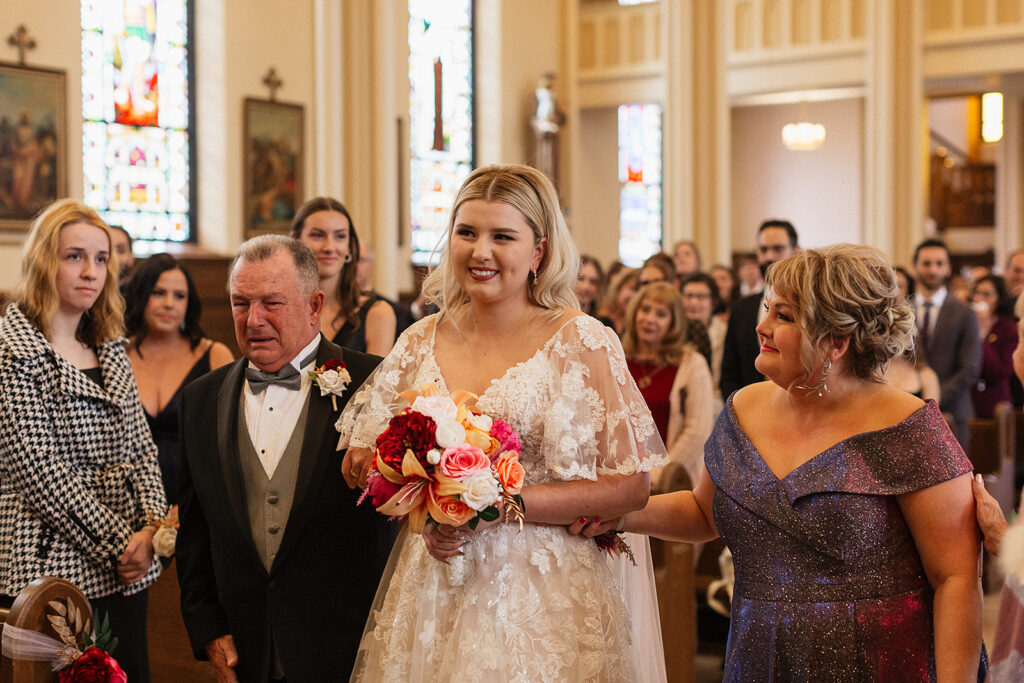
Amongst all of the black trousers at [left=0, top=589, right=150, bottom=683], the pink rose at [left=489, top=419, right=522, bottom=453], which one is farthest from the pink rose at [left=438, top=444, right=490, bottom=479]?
the black trousers at [left=0, top=589, right=150, bottom=683]

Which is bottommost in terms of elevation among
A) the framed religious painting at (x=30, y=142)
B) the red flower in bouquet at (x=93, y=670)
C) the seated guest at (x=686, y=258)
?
the red flower in bouquet at (x=93, y=670)

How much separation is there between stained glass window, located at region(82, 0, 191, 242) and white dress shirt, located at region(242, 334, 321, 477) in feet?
28.6

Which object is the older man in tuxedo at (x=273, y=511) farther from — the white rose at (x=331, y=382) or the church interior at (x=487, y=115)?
the church interior at (x=487, y=115)

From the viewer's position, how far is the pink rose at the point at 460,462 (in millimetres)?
2043

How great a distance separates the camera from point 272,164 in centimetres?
1209

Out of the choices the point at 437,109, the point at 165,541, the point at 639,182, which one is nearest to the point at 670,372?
the point at 165,541

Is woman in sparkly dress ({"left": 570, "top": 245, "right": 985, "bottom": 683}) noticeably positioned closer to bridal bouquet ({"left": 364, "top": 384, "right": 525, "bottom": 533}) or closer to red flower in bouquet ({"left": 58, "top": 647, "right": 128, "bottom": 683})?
bridal bouquet ({"left": 364, "top": 384, "right": 525, "bottom": 533})

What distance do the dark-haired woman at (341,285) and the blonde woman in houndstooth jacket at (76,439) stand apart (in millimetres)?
1124

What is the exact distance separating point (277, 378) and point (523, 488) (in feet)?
2.71

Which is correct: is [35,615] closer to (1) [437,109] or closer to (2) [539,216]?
(2) [539,216]

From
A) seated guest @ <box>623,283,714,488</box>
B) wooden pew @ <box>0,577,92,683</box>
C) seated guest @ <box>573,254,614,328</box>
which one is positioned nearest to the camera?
wooden pew @ <box>0,577,92,683</box>

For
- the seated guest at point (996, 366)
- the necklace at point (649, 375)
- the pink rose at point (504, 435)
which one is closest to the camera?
the pink rose at point (504, 435)

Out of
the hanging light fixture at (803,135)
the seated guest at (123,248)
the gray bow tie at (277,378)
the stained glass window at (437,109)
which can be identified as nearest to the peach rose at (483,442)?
the gray bow tie at (277,378)

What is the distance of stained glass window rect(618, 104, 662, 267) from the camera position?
1891cm
